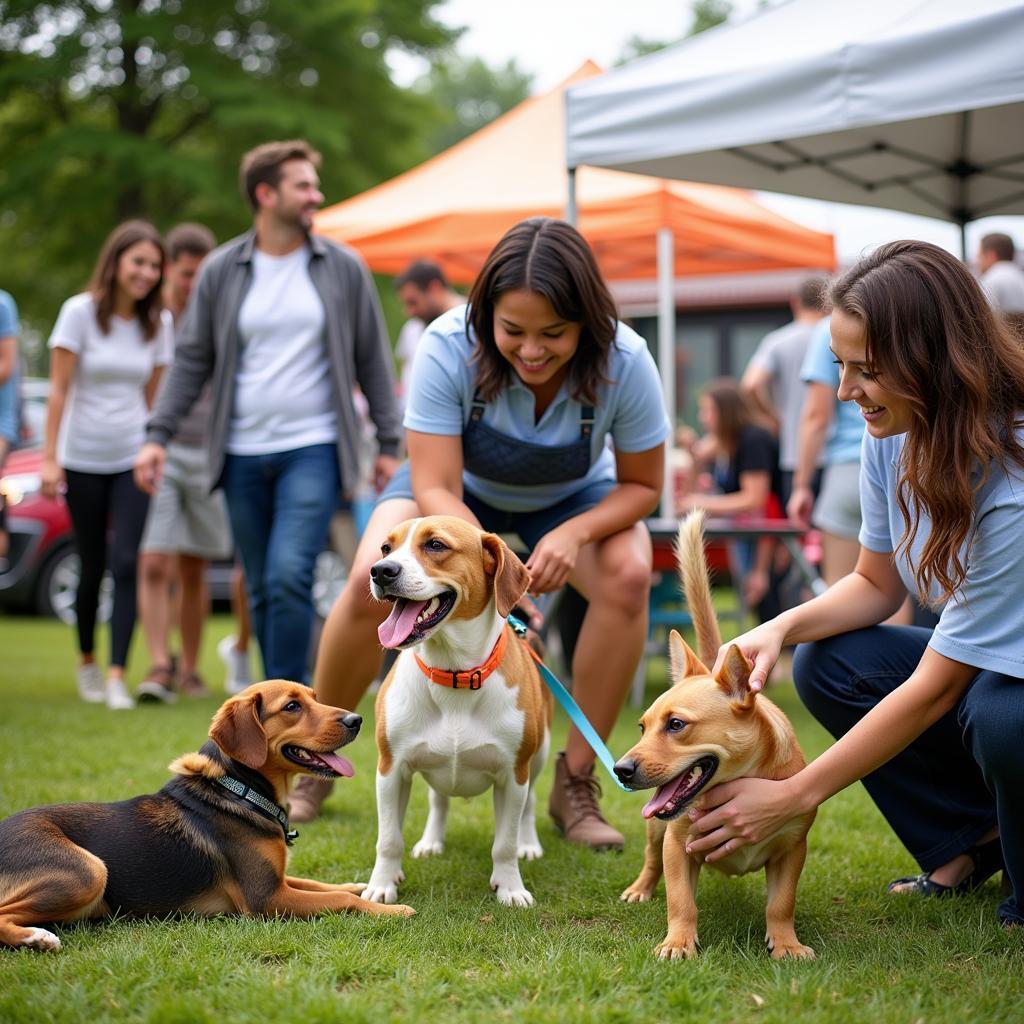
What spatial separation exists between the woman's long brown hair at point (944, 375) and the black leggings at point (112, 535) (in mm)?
4852

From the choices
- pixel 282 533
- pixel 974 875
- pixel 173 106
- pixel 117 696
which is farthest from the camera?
pixel 173 106

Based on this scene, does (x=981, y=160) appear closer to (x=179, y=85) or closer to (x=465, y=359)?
(x=465, y=359)

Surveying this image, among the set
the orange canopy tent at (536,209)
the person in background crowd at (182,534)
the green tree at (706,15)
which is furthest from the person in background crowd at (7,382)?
the green tree at (706,15)

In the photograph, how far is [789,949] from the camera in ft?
9.93

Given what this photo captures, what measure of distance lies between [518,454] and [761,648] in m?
1.24

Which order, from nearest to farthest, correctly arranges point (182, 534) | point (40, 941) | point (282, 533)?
point (40, 941) < point (282, 533) < point (182, 534)

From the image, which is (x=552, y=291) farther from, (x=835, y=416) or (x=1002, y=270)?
(x=1002, y=270)

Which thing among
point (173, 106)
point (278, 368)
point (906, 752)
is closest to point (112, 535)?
point (278, 368)

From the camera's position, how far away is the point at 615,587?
4230 millimetres

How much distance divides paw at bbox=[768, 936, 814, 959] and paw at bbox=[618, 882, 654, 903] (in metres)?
0.54

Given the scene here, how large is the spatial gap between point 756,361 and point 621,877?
19.7ft

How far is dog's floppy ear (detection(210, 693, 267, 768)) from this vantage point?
3.41m

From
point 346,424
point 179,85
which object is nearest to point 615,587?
point 346,424

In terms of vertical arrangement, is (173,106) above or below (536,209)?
above
